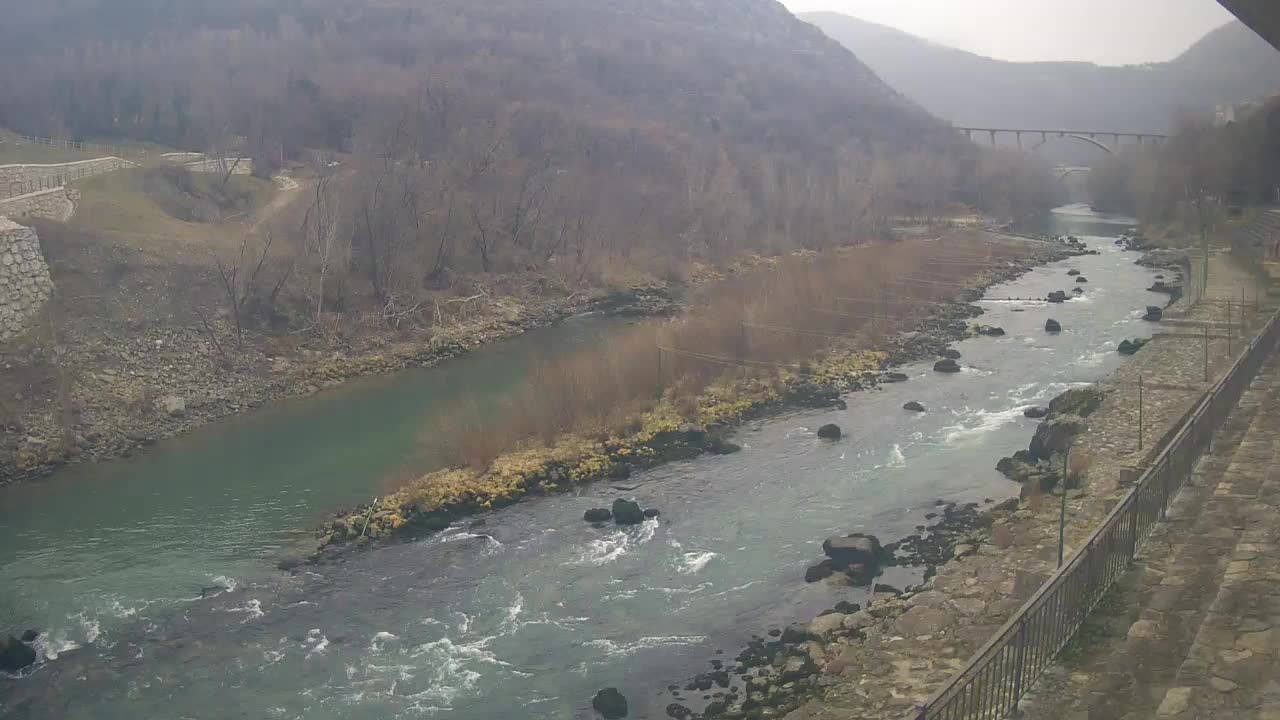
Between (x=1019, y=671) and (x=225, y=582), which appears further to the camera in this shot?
(x=225, y=582)

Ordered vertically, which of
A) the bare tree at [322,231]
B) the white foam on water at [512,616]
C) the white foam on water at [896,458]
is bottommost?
the white foam on water at [512,616]

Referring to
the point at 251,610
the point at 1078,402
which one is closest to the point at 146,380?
the point at 251,610

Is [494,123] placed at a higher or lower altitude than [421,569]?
higher

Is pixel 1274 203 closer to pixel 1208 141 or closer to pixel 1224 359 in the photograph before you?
pixel 1208 141

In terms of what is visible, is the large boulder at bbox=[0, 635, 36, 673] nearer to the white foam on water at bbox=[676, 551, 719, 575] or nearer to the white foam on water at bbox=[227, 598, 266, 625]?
the white foam on water at bbox=[227, 598, 266, 625]

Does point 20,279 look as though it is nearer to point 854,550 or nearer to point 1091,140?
point 854,550

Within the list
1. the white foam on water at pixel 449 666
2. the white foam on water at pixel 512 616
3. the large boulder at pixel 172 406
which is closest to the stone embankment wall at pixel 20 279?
the large boulder at pixel 172 406

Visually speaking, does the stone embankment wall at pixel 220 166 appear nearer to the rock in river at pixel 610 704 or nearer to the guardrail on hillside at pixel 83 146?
the guardrail on hillside at pixel 83 146
